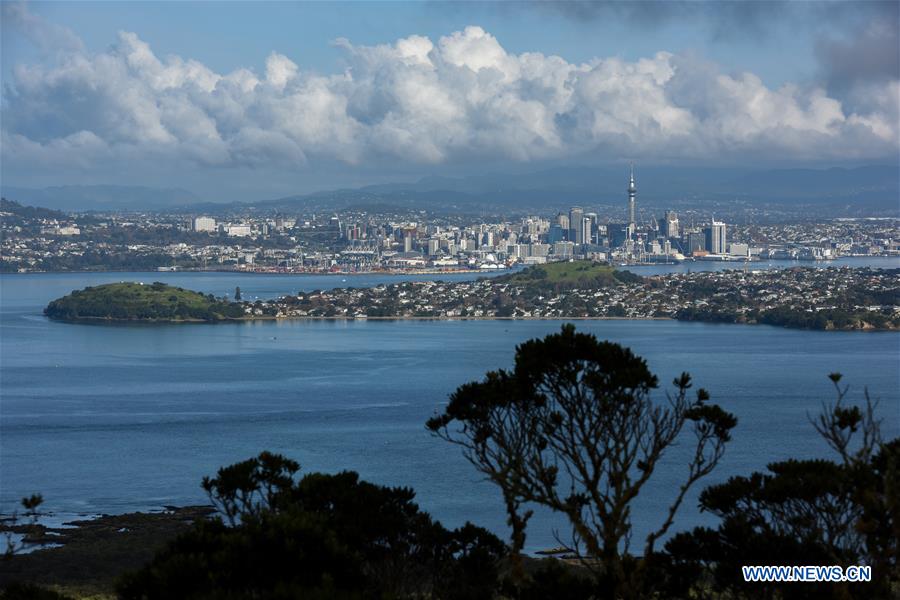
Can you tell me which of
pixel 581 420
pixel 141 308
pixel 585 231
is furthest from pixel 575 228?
pixel 581 420

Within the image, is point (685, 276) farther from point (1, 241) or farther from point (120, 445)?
point (1, 241)

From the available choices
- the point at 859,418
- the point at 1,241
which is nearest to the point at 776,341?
the point at 859,418

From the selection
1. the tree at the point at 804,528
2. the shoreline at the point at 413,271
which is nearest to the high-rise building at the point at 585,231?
the shoreline at the point at 413,271

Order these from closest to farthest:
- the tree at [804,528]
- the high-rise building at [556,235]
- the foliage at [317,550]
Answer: the foliage at [317,550] → the tree at [804,528] → the high-rise building at [556,235]

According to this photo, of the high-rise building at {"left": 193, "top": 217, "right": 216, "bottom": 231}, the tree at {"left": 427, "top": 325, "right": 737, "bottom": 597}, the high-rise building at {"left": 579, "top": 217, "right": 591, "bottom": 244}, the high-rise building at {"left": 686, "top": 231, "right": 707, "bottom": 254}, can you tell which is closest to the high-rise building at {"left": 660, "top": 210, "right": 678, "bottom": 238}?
the high-rise building at {"left": 686, "top": 231, "right": 707, "bottom": 254}

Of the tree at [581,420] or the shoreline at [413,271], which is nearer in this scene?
the tree at [581,420]

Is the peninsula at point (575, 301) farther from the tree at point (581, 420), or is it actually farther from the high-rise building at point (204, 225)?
the high-rise building at point (204, 225)

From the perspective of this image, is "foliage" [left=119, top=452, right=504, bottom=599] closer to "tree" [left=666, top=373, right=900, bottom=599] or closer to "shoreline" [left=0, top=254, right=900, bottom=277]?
"tree" [left=666, top=373, right=900, bottom=599]

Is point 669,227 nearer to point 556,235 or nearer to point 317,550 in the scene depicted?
point 556,235
